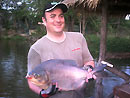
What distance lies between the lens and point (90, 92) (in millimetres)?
4574

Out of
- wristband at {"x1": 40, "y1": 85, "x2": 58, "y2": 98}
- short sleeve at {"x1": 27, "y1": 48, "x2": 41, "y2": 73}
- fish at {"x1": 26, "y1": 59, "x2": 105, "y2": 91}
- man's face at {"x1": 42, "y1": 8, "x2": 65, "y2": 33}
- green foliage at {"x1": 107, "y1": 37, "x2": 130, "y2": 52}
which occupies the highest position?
man's face at {"x1": 42, "y1": 8, "x2": 65, "y2": 33}

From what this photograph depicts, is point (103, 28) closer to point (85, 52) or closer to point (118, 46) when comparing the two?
point (85, 52)

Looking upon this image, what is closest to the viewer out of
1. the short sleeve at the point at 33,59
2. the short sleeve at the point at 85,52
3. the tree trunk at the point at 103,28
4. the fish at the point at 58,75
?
the fish at the point at 58,75

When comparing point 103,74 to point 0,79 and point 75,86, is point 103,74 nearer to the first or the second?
point 75,86

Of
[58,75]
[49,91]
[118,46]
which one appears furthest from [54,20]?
[118,46]

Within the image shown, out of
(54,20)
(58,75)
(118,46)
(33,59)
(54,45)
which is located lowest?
(118,46)

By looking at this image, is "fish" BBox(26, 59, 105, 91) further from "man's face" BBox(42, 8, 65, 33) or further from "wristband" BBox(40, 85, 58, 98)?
"man's face" BBox(42, 8, 65, 33)

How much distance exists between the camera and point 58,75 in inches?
61.1

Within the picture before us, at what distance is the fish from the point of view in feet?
4.81

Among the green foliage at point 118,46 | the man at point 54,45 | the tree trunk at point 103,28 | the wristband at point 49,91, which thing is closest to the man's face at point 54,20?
the man at point 54,45

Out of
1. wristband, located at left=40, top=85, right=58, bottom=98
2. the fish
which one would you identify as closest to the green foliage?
the fish

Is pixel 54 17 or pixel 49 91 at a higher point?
pixel 54 17

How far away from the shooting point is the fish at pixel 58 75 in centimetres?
146

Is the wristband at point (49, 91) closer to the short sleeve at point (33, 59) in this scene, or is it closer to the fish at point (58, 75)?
the fish at point (58, 75)
